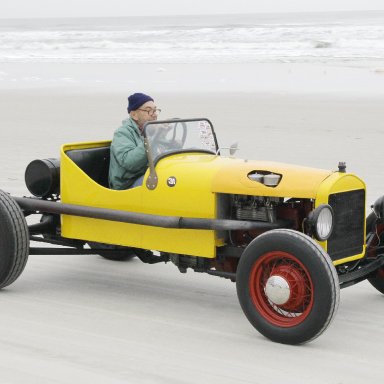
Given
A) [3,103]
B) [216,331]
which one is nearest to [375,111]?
[3,103]

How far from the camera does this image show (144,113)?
6879mm

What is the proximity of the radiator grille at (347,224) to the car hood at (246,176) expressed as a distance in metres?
0.20

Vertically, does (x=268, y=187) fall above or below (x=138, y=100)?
below

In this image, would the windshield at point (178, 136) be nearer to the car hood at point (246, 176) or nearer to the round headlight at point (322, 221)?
the car hood at point (246, 176)

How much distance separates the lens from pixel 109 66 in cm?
3788

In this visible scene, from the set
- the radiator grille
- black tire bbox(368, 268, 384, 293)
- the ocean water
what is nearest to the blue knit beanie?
the radiator grille

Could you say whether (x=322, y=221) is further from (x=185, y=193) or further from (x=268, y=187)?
(x=185, y=193)

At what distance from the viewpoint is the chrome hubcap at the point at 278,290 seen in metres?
5.43

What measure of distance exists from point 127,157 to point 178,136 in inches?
16.9

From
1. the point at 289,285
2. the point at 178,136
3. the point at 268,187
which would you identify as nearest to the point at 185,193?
the point at 268,187

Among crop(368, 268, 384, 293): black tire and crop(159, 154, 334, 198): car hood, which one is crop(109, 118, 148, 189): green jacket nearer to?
crop(159, 154, 334, 198): car hood

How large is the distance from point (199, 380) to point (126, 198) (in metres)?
1.95

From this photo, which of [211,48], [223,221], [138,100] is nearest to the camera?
[223,221]

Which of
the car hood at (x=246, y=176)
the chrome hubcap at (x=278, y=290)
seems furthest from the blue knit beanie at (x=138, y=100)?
the chrome hubcap at (x=278, y=290)
